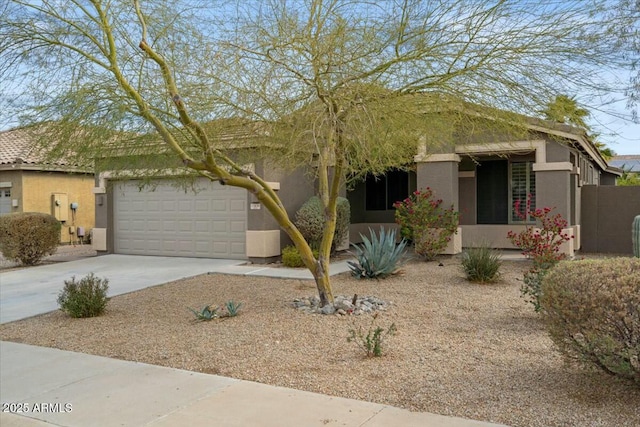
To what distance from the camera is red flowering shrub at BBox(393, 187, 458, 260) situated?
48.6 feet

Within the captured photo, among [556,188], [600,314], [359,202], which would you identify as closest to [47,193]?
[359,202]

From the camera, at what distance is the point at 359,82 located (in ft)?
23.2

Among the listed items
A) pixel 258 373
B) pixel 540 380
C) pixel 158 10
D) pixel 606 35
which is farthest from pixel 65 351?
pixel 606 35

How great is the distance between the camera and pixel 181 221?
17.1 meters

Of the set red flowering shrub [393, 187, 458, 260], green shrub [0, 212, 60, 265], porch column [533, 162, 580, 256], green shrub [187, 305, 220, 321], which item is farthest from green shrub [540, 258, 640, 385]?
green shrub [0, 212, 60, 265]

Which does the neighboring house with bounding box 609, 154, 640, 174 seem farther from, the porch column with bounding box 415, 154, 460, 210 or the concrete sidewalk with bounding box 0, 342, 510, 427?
the concrete sidewalk with bounding box 0, 342, 510, 427

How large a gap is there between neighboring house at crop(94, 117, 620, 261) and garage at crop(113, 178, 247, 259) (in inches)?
1.1

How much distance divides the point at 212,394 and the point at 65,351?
2931 millimetres

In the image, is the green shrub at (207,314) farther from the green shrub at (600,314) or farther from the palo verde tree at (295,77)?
the green shrub at (600,314)

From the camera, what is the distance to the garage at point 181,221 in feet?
53.0

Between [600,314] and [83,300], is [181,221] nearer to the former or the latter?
[83,300]

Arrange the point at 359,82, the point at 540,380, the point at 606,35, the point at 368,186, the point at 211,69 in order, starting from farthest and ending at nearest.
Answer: the point at 368,186 → the point at 211,69 → the point at 359,82 → the point at 606,35 → the point at 540,380

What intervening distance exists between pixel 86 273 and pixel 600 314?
1320cm

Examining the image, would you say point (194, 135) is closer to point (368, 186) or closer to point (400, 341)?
point (400, 341)
